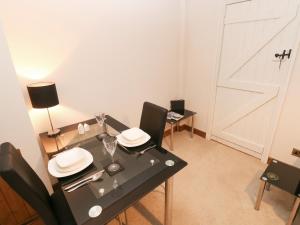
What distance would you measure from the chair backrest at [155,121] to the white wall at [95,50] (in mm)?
707

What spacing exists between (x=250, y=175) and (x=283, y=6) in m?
1.93

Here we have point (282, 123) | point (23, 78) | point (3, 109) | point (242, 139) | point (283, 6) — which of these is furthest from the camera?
point (242, 139)

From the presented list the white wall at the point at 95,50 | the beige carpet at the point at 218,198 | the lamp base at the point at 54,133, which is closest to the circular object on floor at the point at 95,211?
the beige carpet at the point at 218,198

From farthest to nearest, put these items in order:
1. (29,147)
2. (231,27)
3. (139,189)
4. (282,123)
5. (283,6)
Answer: (231,27)
(282,123)
(283,6)
(29,147)
(139,189)

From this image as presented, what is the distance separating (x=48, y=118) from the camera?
189cm

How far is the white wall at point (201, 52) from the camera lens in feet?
8.06

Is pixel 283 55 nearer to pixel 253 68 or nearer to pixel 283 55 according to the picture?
pixel 283 55

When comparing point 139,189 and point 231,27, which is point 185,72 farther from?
point 139,189

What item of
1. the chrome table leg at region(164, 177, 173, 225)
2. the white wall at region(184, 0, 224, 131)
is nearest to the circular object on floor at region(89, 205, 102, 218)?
the chrome table leg at region(164, 177, 173, 225)

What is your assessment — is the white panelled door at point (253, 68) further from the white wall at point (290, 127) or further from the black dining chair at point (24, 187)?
the black dining chair at point (24, 187)

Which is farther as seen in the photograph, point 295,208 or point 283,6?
point 283,6

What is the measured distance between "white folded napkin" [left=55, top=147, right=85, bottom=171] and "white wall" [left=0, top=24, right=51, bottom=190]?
52 cm

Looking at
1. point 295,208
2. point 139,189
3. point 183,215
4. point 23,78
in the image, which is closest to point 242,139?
point 295,208

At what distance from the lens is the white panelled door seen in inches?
75.8
